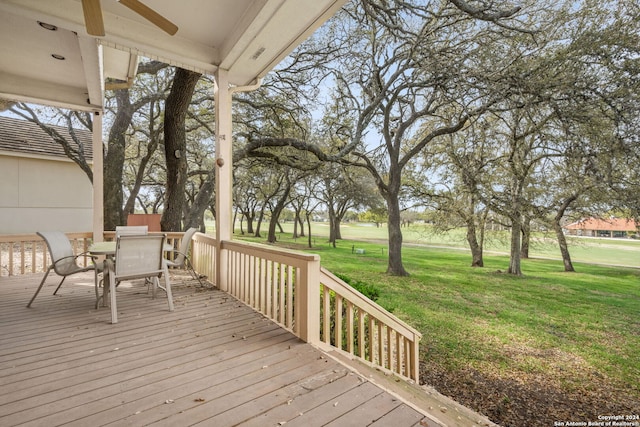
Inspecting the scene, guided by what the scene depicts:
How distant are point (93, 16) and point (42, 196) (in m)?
9.34

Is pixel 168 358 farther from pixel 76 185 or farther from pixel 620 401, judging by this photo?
pixel 76 185

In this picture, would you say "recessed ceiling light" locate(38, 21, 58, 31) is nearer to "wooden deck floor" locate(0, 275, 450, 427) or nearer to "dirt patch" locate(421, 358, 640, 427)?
"wooden deck floor" locate(0, 275, 450, 427)

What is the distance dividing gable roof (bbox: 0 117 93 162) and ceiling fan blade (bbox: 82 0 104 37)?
8563 millimetres

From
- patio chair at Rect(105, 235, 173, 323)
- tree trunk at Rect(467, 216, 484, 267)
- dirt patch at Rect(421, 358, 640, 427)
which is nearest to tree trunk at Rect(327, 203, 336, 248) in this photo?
tree trunk at Rect(467, 216, 484, 267)

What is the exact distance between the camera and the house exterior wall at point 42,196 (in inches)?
331

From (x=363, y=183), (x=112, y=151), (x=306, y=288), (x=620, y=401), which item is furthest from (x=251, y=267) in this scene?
(x=363, y=183)

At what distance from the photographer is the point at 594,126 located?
19.5ft

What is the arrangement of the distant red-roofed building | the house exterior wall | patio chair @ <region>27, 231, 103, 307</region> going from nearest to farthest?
patio chair @ <region>27, 231, 103, 307</region>, the house exterior wall, the distant red-roofed building

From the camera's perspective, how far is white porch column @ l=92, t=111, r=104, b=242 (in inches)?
205

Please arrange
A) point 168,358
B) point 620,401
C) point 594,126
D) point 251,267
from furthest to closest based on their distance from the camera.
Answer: point 594,126 → point 620,401 → point 251,267 → point 168,358

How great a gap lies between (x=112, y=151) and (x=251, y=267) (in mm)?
7901

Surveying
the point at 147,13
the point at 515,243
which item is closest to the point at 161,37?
the point at 147,13

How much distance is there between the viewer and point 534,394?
4.52 m

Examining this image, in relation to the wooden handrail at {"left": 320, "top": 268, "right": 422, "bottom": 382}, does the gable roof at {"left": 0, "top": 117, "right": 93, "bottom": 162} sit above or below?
above
